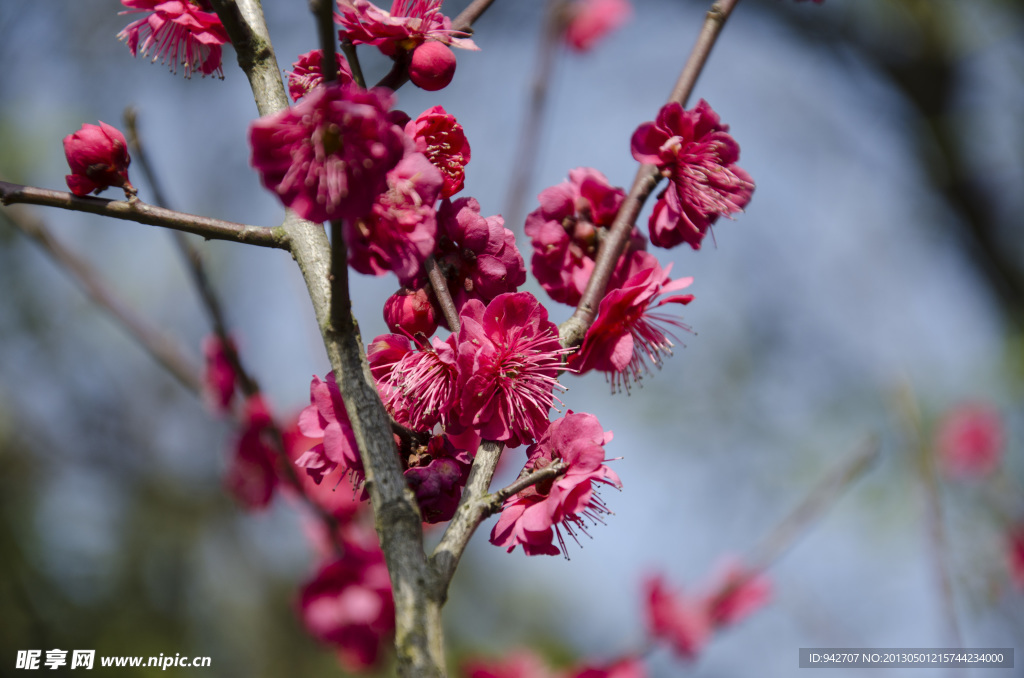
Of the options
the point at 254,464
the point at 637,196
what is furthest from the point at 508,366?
the point at 254,464

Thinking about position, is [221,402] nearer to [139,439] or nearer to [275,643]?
[139,439]

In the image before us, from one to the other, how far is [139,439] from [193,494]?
3.47 ft

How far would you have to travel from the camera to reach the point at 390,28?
0.89 m

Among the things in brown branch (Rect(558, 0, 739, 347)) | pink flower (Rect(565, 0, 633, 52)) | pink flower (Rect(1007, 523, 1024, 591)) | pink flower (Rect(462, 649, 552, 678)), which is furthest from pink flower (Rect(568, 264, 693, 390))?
pink flower (Rect(1007, 523, 1024, 591))

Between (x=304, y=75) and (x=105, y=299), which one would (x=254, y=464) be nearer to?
(x=105, y=299)

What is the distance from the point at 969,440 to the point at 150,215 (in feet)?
20.4

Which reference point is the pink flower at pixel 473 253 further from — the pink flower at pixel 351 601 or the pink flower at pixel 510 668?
the pink flower at pixel 510 668

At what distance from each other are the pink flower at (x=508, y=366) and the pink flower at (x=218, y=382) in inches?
49.2

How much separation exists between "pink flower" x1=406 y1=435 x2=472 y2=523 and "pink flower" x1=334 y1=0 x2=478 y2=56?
1.87 feet

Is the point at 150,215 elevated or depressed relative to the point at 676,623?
elevated

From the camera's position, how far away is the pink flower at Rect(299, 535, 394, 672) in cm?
194

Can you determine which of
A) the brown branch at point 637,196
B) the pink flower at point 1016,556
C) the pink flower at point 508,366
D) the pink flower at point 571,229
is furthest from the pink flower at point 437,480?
the pink flower at point 1016,556

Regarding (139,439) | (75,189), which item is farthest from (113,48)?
(75,189)

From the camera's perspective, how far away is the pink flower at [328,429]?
33.7 inches
